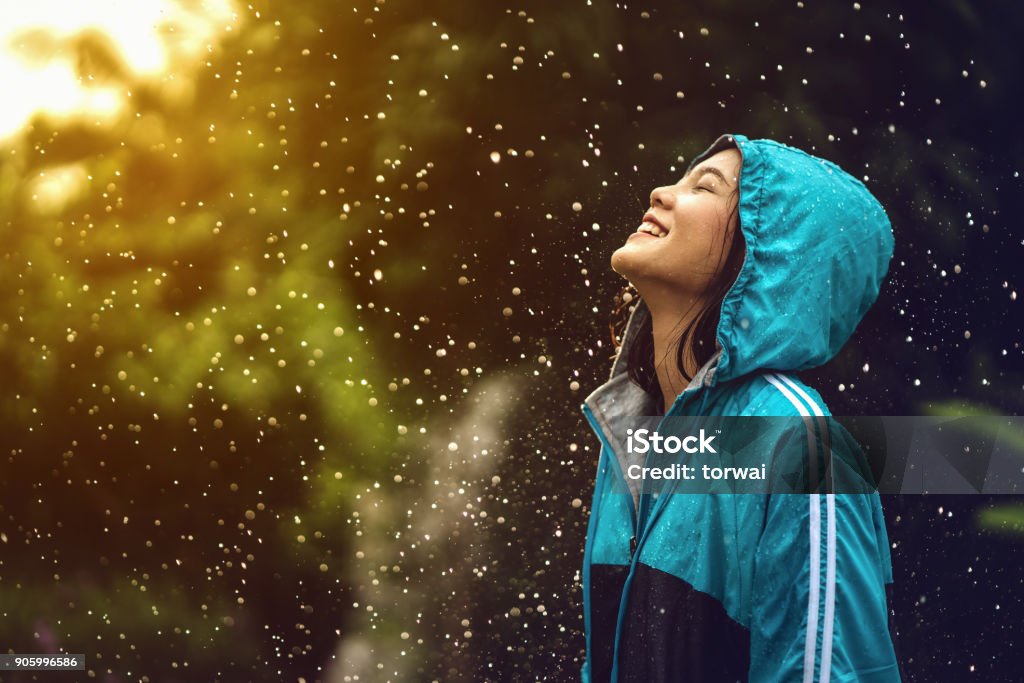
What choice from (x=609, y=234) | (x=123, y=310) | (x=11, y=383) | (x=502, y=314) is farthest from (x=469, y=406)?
(x=11, y=383)

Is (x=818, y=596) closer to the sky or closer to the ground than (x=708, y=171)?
closer to the ground

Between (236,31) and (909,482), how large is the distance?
679mm

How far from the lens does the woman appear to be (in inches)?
22.9

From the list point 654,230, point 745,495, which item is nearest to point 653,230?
point 654,230

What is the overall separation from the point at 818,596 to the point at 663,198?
288 mm

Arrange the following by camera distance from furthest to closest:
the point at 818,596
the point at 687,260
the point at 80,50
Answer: the point at 80,50
the point at 687,260
the point at 818,596

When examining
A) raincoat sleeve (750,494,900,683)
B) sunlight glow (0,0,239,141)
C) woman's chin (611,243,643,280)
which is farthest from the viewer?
sunlight glow (0,0,239,141)

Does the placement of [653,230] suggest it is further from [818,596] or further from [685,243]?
[818,596]

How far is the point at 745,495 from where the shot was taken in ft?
2.04

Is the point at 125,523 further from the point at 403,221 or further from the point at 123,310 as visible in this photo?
the point at 403,221

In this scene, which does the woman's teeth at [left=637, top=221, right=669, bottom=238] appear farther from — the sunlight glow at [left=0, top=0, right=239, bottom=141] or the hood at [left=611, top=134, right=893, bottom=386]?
the sunlight glow at [left=0, top=0, right=239, bottom=141]

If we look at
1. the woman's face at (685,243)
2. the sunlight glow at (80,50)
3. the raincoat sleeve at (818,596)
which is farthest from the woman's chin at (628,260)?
the sunlight glow at (80,50)

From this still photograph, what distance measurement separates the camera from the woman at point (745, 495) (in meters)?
0.58

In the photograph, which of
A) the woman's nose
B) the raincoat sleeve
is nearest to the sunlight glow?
the woman's nose
